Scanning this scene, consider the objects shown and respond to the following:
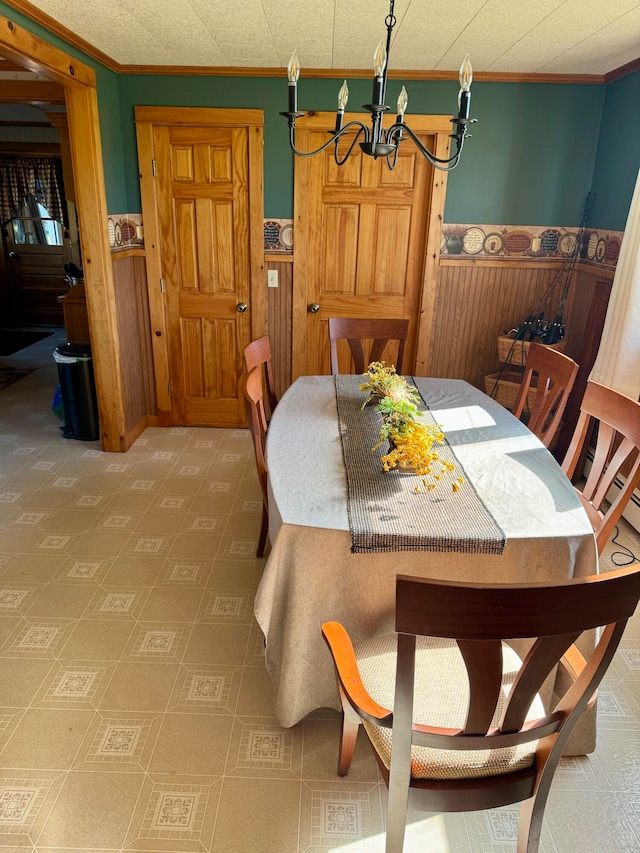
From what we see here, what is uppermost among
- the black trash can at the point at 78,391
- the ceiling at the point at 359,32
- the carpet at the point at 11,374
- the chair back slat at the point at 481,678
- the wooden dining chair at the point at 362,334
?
the ceiling at the point at 359,32

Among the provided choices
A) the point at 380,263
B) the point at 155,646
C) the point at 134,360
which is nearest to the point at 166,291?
the point at 134,360

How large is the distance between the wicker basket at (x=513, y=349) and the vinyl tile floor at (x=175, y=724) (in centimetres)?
128

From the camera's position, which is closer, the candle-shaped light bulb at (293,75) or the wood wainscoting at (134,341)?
the candle-shaped light bulb at (293,75)

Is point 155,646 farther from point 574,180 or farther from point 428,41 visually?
point 574,180

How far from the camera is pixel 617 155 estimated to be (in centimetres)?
354

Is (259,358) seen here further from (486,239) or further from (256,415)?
(486,239)

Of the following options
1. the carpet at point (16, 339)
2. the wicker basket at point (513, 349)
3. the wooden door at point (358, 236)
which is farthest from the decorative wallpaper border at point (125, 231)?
the carpet at point (16, 339)

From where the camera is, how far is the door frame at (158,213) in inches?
150

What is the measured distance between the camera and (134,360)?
13.8 feet

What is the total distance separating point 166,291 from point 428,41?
2.28 meters

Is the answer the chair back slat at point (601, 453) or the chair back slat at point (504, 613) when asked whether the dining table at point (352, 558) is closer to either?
the chair back slat at point (601, 453)

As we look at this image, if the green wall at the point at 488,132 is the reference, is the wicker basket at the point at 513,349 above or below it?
below

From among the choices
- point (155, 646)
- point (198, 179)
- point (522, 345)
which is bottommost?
point (155, 646)

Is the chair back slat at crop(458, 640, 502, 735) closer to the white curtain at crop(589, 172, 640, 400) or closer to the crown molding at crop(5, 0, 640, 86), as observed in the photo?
the white curtain at crop(589, 172, 640, 400)
